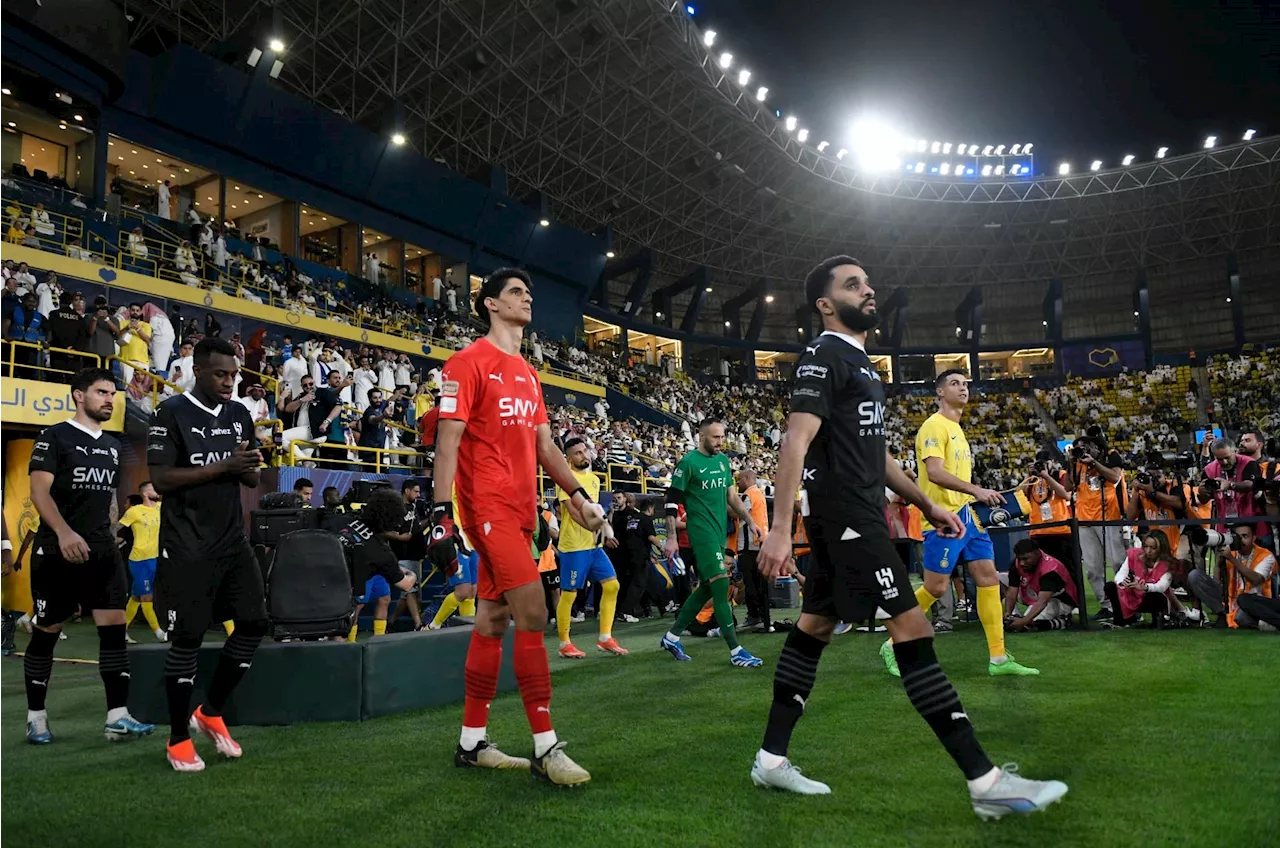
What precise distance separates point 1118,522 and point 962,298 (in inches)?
1850

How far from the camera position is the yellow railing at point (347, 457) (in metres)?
12.4

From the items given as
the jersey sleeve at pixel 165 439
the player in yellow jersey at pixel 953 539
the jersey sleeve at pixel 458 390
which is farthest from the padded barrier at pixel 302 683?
the player in yellow jersey at pixel 953 539

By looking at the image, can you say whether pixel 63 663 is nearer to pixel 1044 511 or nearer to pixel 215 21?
pixel 1044 511

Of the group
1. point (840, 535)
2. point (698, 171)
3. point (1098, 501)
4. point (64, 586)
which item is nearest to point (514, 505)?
point (840, 535)

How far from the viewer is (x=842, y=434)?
3318 mm

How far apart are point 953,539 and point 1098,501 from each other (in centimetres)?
641

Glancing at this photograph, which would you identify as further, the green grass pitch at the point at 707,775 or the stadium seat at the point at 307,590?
the stadium seat at the point at 307,590

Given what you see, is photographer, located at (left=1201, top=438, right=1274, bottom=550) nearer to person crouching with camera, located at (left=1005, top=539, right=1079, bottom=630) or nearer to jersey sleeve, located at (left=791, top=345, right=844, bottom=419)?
person crouching with camera, located at (left=1005, top=539, right=1079, bottom=630)

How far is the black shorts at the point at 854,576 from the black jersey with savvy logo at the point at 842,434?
6cm

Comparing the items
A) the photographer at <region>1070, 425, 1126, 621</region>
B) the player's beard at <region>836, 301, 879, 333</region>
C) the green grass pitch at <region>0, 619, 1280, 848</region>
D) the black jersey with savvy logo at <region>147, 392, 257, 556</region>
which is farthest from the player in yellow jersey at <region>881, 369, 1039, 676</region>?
the black jersey with savvy logo at <region>147, 392, 257, 556</region>

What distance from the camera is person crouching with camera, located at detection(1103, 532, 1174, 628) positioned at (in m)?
8.12

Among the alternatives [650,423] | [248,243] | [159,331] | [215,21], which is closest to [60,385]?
[159,331]

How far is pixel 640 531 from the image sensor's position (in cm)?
1215

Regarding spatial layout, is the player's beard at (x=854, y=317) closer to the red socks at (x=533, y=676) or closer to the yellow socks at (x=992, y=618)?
the red socks at (x=533, y=676)
